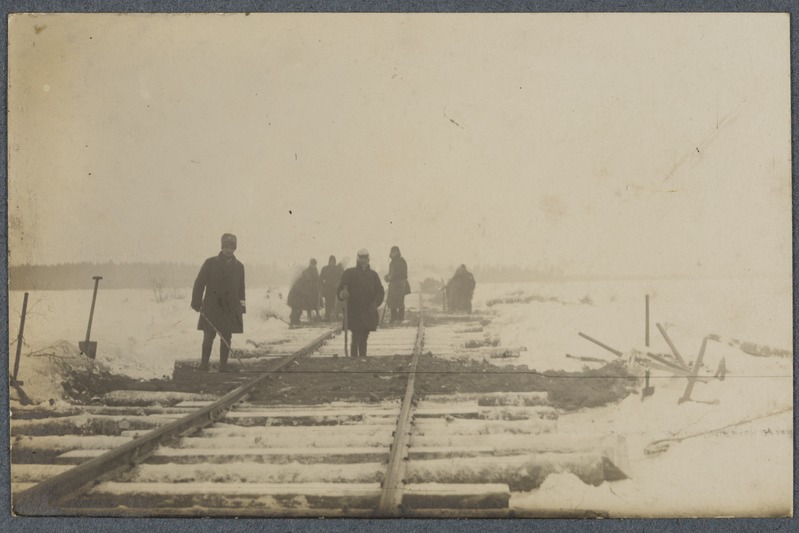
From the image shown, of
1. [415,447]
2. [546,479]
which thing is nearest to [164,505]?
[415,447]

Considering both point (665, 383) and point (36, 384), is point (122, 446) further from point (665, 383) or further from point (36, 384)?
point (665, 383)

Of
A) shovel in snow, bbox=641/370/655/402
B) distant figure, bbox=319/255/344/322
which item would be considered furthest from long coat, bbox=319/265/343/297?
shovel in snow, bbox=641/370/655/402

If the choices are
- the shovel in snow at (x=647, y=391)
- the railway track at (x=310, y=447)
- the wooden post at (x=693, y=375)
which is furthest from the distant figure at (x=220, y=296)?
the wooden post at (x=693, y=375)

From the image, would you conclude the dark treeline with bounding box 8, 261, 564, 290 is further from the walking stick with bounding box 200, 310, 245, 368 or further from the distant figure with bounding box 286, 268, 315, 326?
the walking stick with bounding box 200, 310, 245, 368

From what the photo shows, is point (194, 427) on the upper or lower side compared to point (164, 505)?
upper

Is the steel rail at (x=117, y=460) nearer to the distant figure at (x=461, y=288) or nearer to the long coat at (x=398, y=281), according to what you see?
the long coat at (x=398, y=281)
